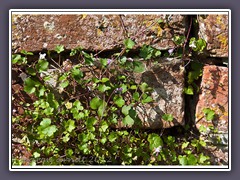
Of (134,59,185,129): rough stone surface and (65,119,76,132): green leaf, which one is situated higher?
(134,59,185,129): rough stone surface

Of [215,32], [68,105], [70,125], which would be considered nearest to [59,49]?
[68,105]

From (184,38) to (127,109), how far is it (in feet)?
1.96

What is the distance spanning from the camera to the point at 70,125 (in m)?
4.08

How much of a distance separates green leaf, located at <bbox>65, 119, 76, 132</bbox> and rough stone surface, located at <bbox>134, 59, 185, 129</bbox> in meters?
0.44

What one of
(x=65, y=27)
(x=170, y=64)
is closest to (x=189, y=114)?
(x=170, y=64)

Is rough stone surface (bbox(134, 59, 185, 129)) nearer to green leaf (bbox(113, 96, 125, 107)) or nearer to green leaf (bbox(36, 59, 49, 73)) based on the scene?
green leaf (bbox(113, 96, 125, 107))

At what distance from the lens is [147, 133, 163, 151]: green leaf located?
13.4 ft

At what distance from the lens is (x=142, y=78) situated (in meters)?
4.16

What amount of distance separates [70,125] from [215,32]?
3.65 ft

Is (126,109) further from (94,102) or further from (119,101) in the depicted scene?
(94,102)

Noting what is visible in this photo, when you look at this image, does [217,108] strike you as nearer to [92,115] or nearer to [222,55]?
[222,55]

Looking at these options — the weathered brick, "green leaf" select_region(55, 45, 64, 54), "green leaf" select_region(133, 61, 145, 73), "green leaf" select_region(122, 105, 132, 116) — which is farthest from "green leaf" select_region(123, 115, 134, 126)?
"green leaf" select_region(55, 45, 64, 54)

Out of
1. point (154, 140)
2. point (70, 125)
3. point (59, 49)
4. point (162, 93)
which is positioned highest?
point (59, 49)

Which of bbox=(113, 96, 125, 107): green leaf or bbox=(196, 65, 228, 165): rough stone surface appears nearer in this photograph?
bbox=(113, 96, 125, 107): green leaf
